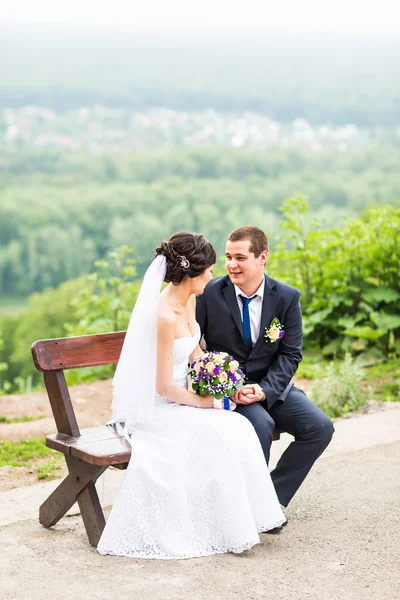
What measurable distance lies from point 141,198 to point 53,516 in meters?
37.9

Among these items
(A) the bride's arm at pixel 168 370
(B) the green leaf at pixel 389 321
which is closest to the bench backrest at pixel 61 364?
(A) the bride's arm at pixel 168 370

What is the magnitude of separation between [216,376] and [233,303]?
25.5 inches

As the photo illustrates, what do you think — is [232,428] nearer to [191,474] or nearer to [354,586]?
[191,474]

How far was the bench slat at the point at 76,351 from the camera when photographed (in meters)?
3.98

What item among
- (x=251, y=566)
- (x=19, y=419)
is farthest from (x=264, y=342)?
(x=19, y=419)

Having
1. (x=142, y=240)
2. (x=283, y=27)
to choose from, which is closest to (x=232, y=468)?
(x=142, y=240)

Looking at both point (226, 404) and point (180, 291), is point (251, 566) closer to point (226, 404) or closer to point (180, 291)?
point (226, 404)

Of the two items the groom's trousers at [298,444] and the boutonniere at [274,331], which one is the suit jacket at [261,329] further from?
the groom's trousers at [298,444]

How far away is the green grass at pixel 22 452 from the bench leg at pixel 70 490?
144cm

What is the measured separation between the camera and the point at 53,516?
13.2 ft

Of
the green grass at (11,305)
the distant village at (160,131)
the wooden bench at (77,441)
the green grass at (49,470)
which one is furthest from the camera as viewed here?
the distant village at (160,131)

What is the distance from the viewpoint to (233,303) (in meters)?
4.46

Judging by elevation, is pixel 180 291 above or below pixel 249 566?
above

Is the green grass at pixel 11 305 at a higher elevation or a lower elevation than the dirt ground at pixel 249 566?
lower
